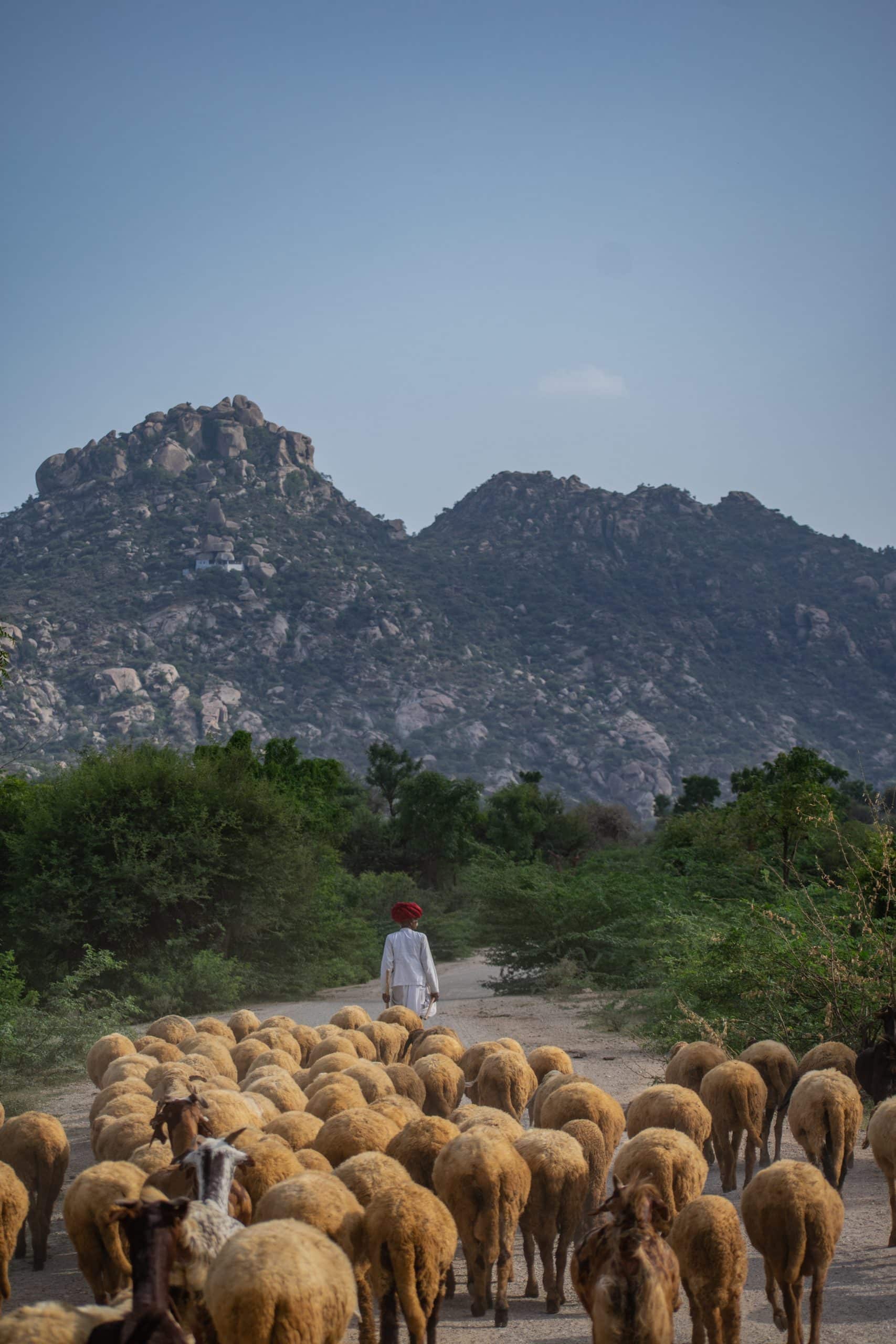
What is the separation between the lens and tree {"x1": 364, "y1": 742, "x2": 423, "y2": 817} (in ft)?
144

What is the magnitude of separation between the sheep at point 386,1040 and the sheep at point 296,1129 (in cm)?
352

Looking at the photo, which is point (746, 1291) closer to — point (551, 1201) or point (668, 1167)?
point (668, 1167)

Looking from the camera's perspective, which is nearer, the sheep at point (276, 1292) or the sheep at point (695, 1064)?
the sheep at point (276, 1292)

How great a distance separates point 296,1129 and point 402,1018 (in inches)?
177

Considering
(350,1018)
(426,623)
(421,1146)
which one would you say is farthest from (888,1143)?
(426,623)

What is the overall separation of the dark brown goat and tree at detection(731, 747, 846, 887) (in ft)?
39.5

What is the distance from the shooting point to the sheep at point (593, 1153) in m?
6.62

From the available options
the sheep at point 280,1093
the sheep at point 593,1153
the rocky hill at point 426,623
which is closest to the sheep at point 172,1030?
the sheep at point 280,1093

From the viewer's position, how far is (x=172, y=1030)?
11336 millimetres

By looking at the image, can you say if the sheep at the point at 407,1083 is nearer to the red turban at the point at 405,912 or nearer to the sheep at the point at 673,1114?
the sheep at the point at 673,1114

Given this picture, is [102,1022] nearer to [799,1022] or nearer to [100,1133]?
[100,1133]

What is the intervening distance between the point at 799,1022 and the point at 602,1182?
187 inches

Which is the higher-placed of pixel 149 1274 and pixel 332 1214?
pixel 149 1274

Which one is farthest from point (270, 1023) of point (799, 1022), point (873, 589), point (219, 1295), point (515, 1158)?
point (873, 589)
